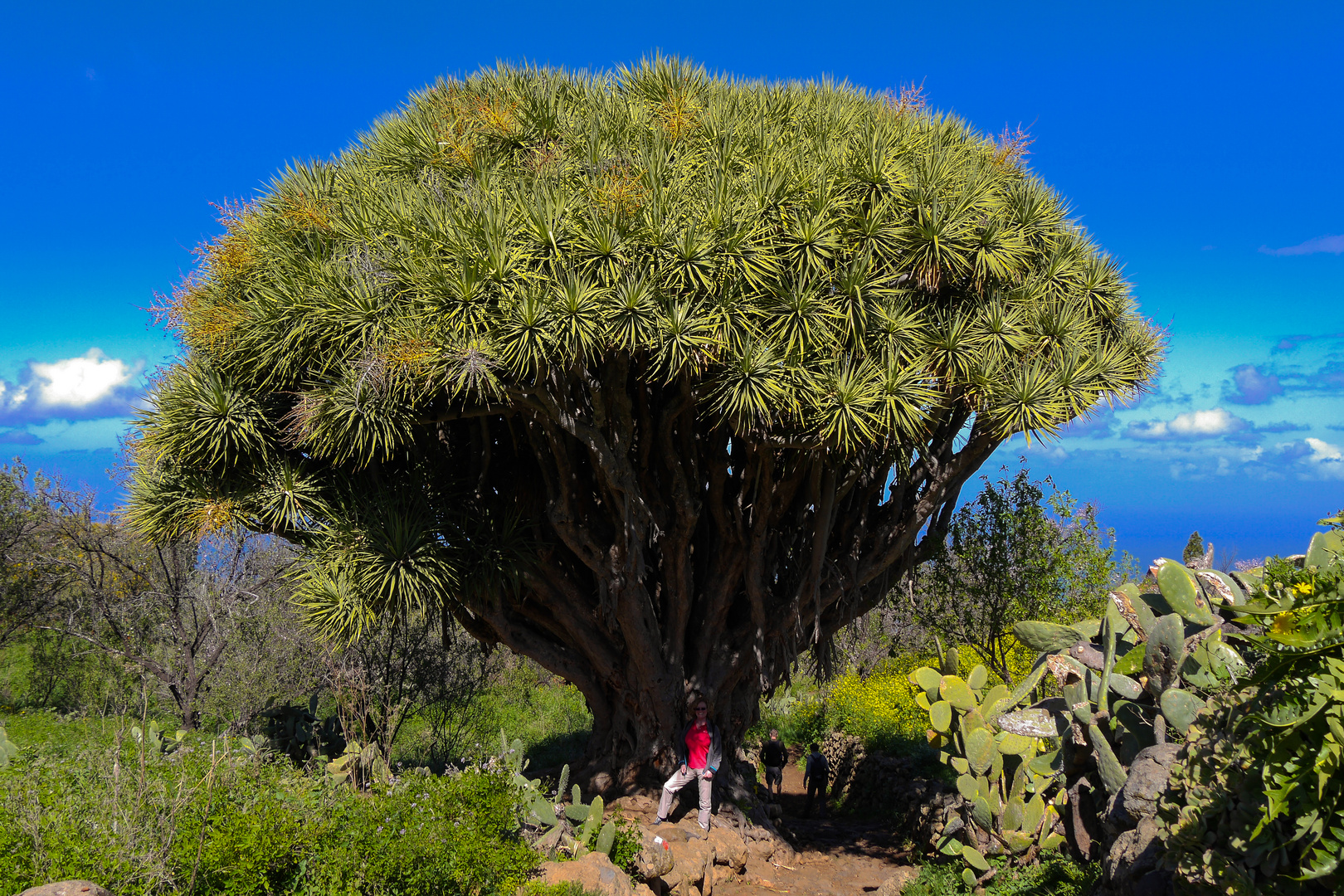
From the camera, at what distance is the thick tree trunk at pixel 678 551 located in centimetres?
801

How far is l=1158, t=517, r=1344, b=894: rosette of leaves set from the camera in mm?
2307

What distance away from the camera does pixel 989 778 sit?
6867mm

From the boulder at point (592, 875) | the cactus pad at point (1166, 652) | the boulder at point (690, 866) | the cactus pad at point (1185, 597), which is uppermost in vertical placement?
the cactus pad at point (1185, 597)

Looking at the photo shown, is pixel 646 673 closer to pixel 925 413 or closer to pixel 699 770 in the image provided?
pixel 699 770

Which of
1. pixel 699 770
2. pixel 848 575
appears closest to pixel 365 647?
pixel 699 770

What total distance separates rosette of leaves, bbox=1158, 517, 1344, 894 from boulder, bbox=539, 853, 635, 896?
3520 millimetres

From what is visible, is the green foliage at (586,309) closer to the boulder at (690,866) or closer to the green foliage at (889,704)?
the boulder at (690,866)

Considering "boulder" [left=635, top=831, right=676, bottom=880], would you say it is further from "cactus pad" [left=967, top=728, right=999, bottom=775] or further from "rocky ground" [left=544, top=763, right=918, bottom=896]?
"cactus pad" [left=967, top=728, right=999, bottom=775]

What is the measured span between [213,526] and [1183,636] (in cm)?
772

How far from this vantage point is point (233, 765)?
5305 millimetres

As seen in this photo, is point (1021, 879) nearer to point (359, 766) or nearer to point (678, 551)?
point (678, 551)

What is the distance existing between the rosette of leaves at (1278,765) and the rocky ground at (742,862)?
3671mm

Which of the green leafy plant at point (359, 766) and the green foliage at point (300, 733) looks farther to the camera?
the green foliage at point (300, 733)

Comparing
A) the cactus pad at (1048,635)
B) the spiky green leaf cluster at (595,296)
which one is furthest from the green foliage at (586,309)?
the cactus pad at (1048,635)
